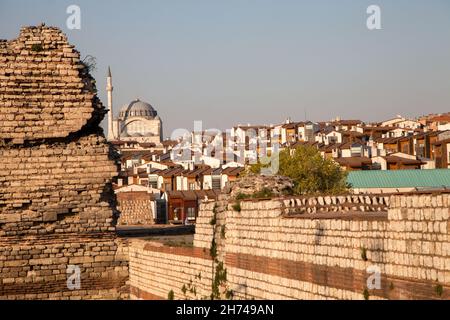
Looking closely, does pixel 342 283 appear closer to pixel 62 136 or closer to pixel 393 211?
pixel 393 211

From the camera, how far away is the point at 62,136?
28281mm

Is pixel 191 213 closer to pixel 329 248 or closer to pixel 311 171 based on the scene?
pixel 311 171

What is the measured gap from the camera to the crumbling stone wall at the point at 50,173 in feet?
92.6

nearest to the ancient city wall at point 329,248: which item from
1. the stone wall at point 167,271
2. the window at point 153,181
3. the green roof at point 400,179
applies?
the stone wall at point 167,271

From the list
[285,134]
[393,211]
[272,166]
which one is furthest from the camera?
[285,134]

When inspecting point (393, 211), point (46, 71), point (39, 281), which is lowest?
point (39, 281)

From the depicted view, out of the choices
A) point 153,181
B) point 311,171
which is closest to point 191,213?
point 311,171

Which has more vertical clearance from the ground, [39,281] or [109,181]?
[109,181]

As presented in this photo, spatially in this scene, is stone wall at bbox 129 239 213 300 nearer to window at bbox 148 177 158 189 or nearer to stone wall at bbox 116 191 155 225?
stone wall at bbox 116 191 155 225

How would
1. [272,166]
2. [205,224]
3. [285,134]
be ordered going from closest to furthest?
[205,224]
[272,166]
[285,134]

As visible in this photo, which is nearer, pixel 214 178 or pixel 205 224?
pixel 205 224

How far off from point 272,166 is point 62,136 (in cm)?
3692

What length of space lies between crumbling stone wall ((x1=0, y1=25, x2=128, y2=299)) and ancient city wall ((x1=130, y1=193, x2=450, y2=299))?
295 cm
